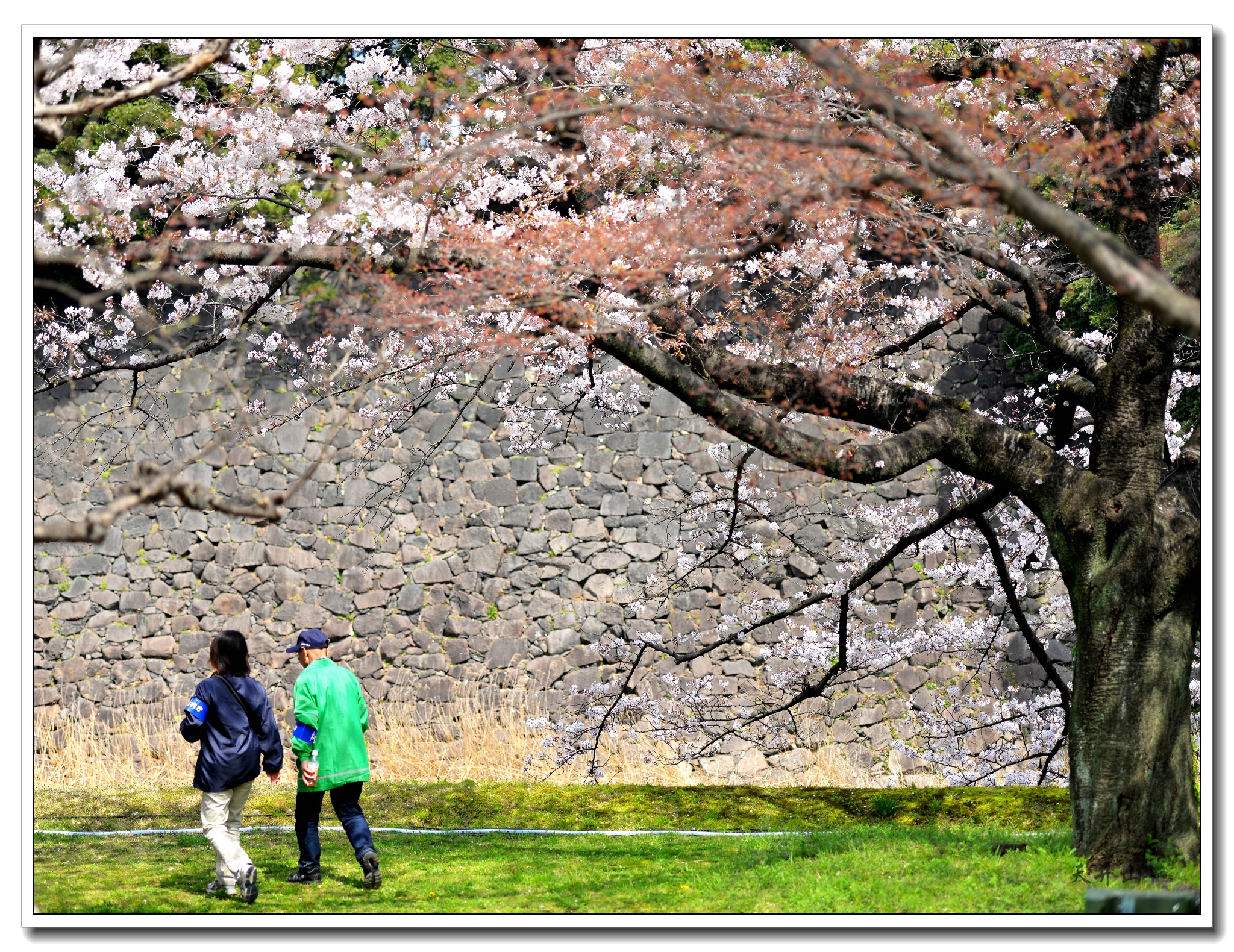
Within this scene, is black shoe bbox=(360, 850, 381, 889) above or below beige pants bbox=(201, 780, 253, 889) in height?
below

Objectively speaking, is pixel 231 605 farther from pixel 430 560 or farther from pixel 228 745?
pixel 228 745

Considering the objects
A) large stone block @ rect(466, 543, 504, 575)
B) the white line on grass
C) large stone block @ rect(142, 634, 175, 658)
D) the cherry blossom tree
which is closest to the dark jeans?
the white line on grass

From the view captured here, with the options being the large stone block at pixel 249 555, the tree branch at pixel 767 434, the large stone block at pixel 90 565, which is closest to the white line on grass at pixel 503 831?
the tree branch at pixel 767 434

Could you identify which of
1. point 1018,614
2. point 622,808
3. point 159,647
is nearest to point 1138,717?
point 1018,614

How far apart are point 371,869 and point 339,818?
0.84ft

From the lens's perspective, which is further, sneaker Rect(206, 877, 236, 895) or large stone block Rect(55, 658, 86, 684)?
large stone block Rect(55, 658, 86, 684)

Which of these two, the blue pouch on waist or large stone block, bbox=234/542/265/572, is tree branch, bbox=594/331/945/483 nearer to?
the blue pouch on waist

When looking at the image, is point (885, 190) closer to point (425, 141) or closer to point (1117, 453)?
point (1117, 453)

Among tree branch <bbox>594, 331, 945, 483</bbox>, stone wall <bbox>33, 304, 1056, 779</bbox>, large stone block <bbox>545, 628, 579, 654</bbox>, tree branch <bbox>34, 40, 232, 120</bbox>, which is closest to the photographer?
tree branch <bbox>34, 40, 232, 120</bbox>

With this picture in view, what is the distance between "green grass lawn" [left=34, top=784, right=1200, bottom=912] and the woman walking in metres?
0.17

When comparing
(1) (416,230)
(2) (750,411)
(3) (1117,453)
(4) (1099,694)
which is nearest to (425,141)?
(1) (416,230)

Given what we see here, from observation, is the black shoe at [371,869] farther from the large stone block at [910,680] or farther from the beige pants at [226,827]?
the large stone block at [910,680]

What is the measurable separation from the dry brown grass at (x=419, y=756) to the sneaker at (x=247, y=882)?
14.7ft

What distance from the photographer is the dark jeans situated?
16.4ft
